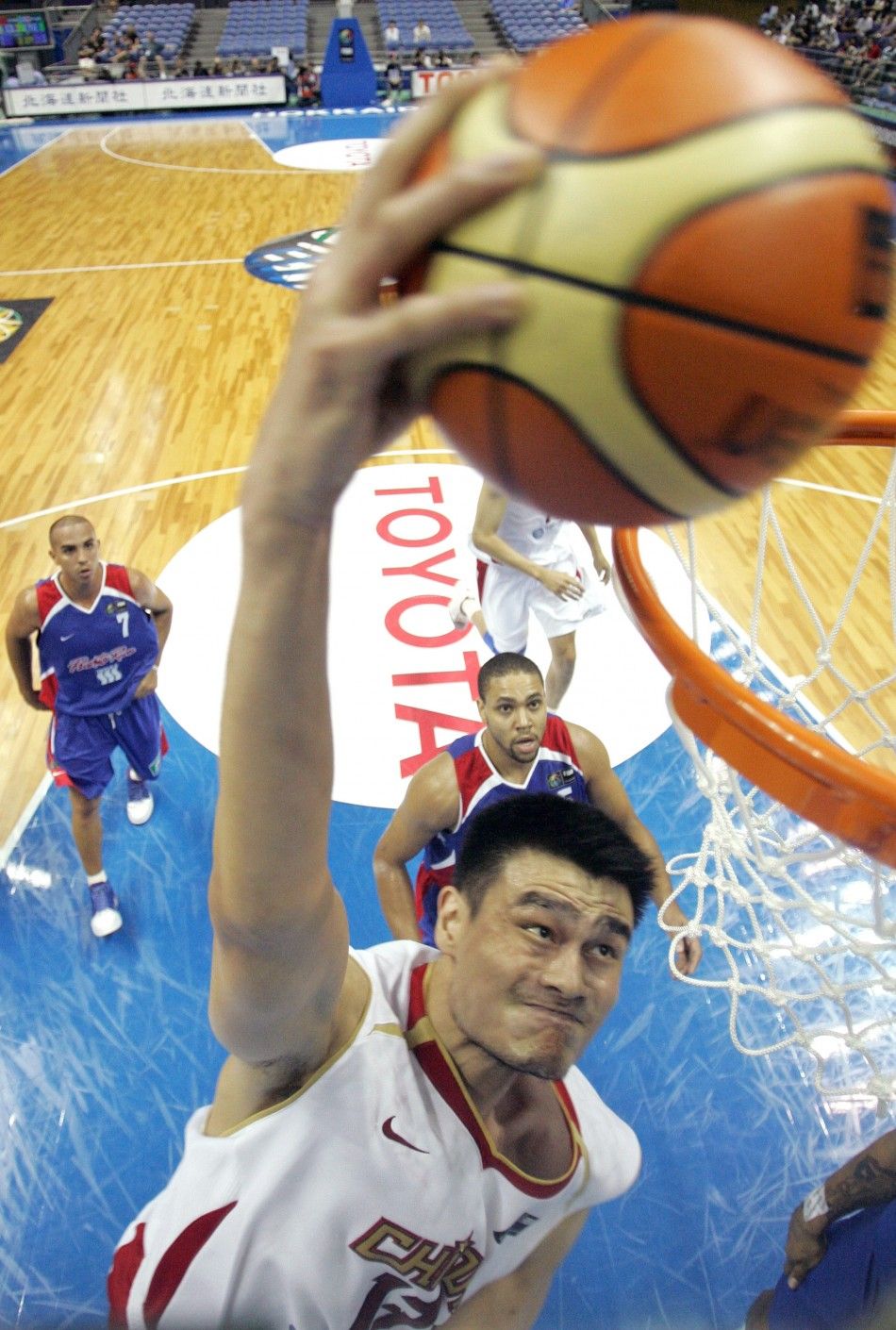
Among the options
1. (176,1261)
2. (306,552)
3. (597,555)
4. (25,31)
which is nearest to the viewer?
(306,552)

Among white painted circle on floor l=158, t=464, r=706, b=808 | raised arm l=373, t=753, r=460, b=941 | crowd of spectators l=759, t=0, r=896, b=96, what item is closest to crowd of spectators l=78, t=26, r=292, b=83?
crowd of spectators l=759, t=0, r=896, b=96

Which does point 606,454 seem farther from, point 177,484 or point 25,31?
point 25,31

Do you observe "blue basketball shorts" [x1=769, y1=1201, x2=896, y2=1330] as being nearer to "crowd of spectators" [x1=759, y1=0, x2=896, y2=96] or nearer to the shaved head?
the shaved head

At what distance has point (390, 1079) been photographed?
1367 millimetres

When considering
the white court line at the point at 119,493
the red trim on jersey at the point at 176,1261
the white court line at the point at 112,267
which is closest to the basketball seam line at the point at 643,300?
the red trim on jersey at the point at 176,1261

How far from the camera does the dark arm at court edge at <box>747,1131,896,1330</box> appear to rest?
5.85 feet

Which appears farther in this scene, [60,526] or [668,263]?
[60,526]

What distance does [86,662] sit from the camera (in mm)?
3361

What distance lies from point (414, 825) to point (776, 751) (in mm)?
1325

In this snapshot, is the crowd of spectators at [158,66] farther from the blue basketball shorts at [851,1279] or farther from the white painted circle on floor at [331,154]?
the blue basketball shorts at [851,1279]

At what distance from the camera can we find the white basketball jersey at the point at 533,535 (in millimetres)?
3764

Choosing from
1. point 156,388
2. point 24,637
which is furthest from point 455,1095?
point 156,388

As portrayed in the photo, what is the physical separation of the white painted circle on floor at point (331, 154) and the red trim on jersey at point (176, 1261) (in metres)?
15.6

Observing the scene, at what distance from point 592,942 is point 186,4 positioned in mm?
28567
